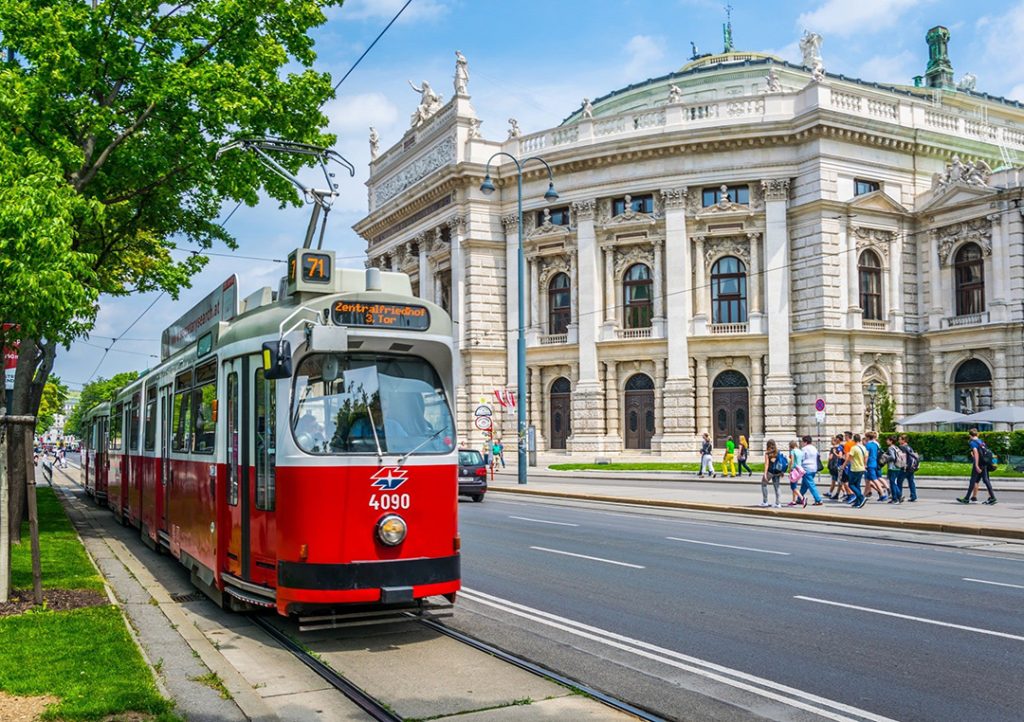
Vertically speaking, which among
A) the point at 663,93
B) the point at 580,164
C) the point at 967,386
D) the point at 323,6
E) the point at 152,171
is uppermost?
the point at 663,93

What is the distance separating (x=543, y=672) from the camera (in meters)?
7.61

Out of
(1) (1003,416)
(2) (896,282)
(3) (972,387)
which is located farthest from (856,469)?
(2) (896,282)

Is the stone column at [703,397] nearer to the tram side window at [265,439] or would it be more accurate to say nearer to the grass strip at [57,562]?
the grass strip at [57,562]

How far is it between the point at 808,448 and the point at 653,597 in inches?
561

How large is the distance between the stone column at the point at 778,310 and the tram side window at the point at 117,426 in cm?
2939

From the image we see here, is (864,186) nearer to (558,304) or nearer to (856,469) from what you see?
(558,304)

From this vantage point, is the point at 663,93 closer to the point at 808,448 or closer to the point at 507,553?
the point at 808,448

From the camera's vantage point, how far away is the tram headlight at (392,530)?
8.42 m

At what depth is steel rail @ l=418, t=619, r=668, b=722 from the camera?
6.61 metres

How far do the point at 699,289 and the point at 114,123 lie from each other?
3305cm

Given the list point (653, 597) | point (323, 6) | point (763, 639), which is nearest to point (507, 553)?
point (653, 597)

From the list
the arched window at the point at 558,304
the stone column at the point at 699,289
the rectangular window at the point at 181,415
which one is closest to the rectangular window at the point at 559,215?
the arched window at the point at 558,304

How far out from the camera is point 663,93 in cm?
5375

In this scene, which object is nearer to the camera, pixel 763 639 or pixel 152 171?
pixel 763 639
